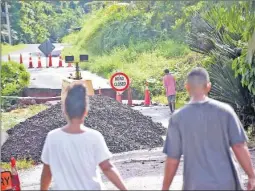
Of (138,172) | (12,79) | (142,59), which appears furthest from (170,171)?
(142,59)

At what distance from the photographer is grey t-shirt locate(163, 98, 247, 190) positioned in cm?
416

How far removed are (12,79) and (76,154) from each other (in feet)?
61.8

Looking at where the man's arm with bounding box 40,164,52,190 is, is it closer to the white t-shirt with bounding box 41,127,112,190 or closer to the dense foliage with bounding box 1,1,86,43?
the white t-shirt with bounding box 41,127,112,190

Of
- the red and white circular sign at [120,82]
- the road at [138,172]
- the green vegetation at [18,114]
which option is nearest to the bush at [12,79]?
the green vegetation at [18,114]

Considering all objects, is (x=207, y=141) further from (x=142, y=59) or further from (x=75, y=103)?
(x=142, y=59)

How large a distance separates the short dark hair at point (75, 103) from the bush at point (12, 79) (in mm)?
17376

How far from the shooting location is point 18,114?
17359 mm

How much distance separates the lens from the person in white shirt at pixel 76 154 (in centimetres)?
409

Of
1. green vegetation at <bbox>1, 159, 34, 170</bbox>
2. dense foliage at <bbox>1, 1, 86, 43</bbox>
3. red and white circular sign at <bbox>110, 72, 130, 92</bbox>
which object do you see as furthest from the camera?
dense foliage at <bbox>1, 1, 86, 43</bbox>

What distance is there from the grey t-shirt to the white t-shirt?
2.02ft

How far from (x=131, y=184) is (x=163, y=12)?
1124 inches

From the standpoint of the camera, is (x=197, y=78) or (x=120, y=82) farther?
(x=120, y=82)

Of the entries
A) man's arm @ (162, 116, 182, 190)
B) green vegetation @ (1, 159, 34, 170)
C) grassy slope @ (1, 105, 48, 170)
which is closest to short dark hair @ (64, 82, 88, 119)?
man's arm @ (162, 116, 182, 190)

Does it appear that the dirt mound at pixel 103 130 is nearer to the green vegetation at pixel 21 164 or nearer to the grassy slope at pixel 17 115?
the green vegetation at pixel 21 164
